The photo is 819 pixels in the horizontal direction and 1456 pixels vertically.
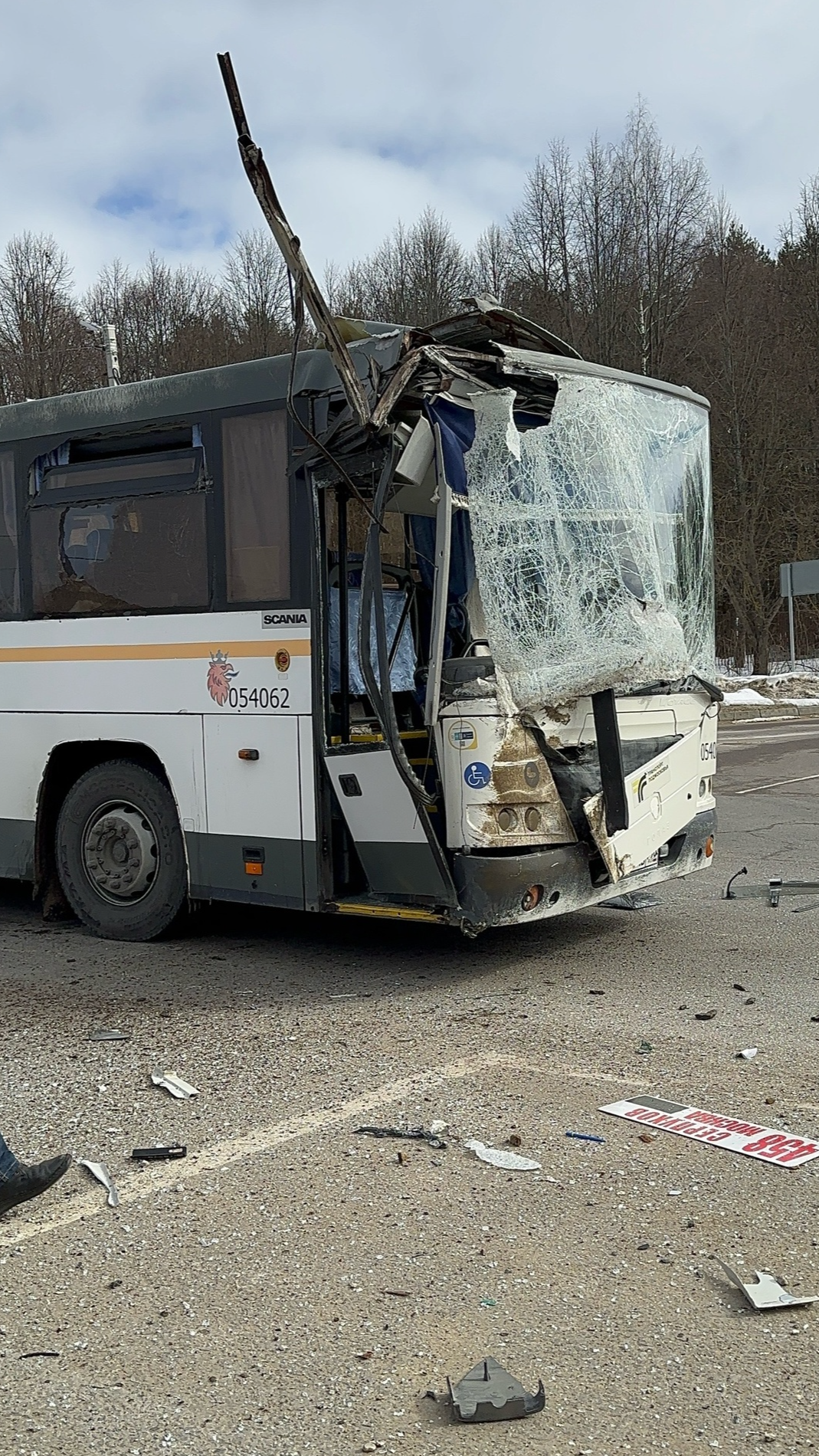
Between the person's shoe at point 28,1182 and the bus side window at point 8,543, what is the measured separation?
4863mm

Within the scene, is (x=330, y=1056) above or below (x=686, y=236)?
below

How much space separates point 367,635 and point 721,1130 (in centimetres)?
289

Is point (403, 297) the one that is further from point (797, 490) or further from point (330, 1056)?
point (330, 1056)

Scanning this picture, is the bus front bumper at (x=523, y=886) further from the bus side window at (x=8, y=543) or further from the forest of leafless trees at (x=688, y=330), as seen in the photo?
the forest of leafless trees at (x=688, y=330)

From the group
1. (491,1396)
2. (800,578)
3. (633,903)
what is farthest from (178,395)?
(800,578)

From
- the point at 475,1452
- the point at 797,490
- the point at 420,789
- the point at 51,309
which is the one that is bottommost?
the point at 475,1452

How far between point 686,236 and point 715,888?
33.6 meters

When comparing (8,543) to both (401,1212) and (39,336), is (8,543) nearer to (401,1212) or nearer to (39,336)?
(401,1212)

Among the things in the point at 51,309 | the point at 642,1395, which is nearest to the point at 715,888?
the point at 642,1395

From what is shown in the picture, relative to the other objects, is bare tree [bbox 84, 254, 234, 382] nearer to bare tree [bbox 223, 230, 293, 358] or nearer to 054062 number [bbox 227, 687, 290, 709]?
bare tree [bbox 223, 230, 293, 358]

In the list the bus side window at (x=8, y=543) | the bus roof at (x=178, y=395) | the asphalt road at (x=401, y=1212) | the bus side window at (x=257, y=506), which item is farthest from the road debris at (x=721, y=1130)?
the bus side window at (x=8, y=543)

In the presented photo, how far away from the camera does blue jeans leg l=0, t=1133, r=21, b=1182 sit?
4363 mm

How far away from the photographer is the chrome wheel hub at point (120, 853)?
8227mm

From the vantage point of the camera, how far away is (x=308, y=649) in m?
7.32
